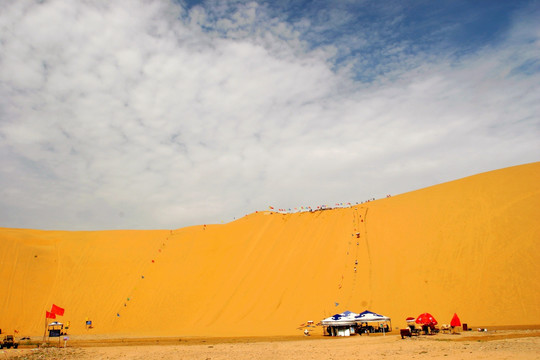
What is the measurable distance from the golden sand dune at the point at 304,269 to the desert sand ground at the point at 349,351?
20.2 feet

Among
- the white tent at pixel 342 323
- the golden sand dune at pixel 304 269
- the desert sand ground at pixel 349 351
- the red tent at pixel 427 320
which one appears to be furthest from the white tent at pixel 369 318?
the golden sand dune at pixel 304 269

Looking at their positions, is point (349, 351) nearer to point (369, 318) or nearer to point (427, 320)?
point (369, 318)

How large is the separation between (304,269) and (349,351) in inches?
624

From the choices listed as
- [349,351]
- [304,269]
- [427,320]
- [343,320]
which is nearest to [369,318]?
[343,320]

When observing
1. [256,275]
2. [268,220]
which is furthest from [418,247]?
[268,220]

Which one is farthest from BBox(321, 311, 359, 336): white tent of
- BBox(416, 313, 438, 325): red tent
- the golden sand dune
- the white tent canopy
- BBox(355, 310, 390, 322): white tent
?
BBox(416, 313, 438, 325): red tent

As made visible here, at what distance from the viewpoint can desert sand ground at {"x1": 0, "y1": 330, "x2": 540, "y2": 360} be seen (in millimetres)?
13320

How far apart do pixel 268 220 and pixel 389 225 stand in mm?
12940

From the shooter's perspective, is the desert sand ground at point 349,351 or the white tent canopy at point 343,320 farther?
the white tent canopy at point 343,320

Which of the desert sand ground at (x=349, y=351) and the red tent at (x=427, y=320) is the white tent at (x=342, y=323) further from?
the red tent at (x=427, y=320)

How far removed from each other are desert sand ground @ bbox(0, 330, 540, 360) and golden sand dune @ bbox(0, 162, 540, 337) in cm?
617

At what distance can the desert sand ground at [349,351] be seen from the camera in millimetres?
13320

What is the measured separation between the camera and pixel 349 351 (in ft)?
51.1

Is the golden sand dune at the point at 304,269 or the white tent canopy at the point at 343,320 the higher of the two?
the golden sand dune at the point at 304,269
